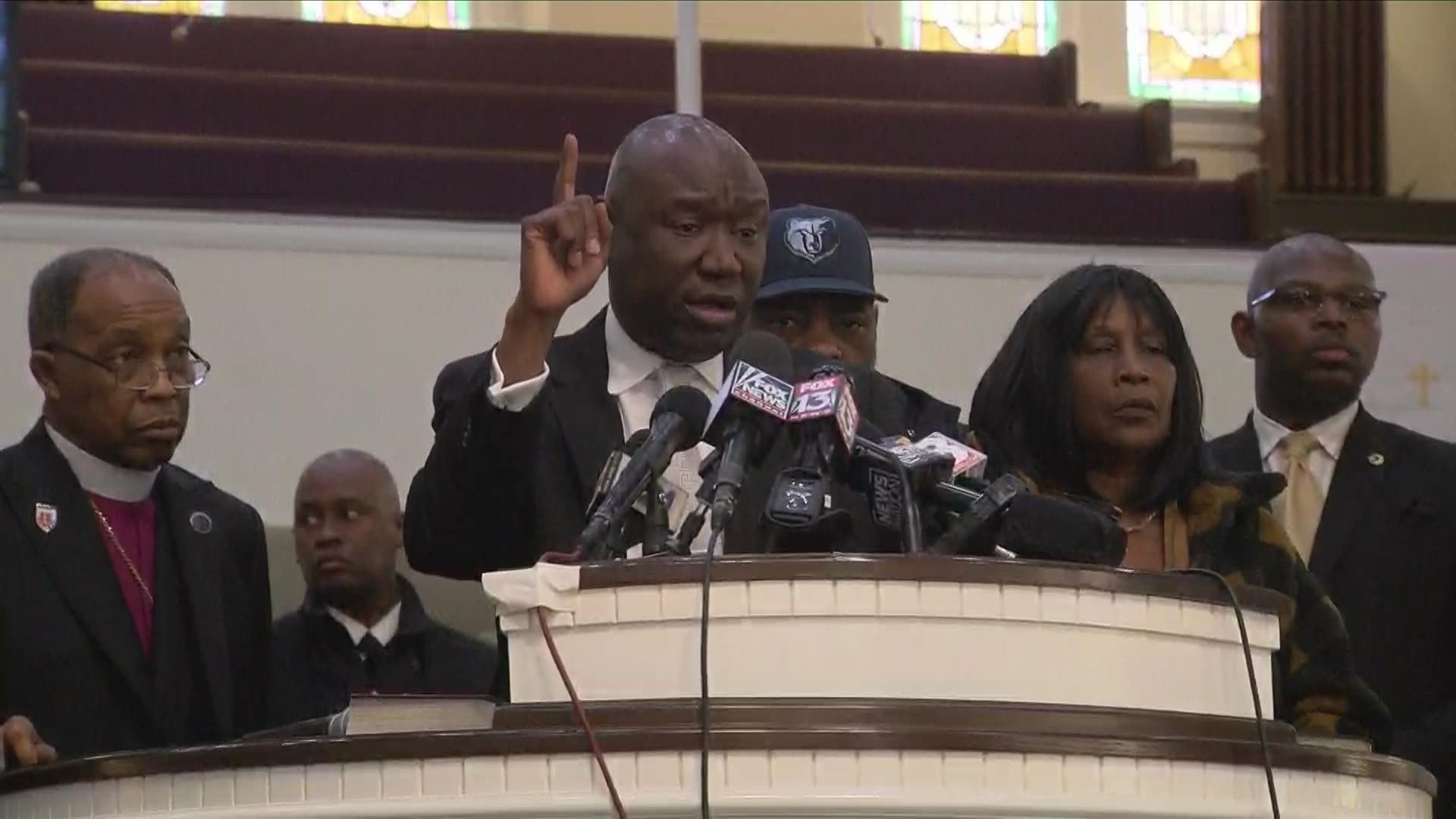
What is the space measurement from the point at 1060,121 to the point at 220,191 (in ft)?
8.64

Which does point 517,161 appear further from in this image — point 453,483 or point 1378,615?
point 453,483

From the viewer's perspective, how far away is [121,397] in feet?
11.3

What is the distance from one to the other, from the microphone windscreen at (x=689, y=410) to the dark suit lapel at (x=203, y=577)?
119 cm

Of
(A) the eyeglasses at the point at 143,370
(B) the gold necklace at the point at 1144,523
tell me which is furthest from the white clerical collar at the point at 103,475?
(B) the gold necklace at the point at 1144,523

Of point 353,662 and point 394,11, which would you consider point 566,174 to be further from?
point 394,11

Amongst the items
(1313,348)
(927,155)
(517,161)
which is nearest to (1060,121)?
(927,155)

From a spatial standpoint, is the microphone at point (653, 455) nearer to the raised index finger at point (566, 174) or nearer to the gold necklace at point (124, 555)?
the raised index finger at point (566, 174)

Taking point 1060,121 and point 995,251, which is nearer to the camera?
point 995,251

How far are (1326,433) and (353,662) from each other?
1699 millimetres

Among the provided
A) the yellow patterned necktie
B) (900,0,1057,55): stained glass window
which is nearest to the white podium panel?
the yellow patterned necktie

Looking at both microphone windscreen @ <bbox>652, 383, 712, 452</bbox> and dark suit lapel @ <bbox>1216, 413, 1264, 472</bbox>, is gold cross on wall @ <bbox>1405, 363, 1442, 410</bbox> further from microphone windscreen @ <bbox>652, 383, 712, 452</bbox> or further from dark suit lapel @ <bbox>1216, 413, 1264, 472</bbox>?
microphone windscreen @ <bbox>652, 383, 712, 452</bbox>

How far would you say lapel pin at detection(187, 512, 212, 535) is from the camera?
11.7 feet

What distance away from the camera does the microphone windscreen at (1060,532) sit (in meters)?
2.69

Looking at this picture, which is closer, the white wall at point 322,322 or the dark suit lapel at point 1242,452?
the dark suit lapel at point 1242,452
